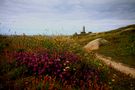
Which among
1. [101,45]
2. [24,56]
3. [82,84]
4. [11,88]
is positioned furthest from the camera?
[101,45]

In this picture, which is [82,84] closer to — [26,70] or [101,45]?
[26,70]

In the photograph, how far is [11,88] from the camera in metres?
6.19

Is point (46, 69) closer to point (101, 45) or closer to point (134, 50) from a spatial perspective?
point (134, 50)

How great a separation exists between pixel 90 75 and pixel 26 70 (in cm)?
259

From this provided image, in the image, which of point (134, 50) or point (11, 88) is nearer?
point (11, 88)

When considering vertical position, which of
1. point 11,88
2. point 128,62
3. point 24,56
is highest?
point 24,56

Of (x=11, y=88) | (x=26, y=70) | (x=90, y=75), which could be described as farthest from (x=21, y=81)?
(x=90, y=75)

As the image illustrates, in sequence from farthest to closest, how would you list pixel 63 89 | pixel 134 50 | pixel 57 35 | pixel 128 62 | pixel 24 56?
pixel 134 50, pixel 57 35, pixel 128 62, pixel 24 56, pixel 63 89

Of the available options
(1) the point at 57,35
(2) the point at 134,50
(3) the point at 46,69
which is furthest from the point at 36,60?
(2) the point at 134,50

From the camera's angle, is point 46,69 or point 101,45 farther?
point 101,45

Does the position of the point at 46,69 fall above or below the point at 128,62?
above

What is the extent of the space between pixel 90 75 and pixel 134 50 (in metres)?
14.2

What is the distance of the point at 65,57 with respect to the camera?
9.53 metres

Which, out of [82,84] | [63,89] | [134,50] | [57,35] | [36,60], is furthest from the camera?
[134,50]
